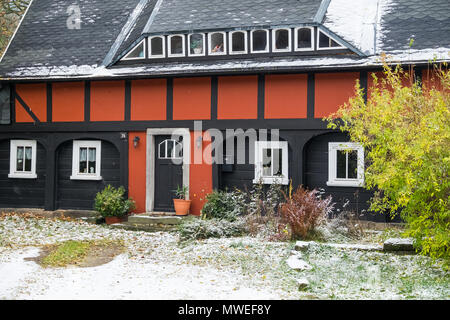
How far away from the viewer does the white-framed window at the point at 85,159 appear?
1436cm

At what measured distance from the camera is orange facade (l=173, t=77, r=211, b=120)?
13.3 metres

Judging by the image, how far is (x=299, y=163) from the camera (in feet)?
41.1

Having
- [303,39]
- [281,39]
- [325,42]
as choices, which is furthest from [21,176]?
[325,42]

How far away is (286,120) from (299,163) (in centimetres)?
107

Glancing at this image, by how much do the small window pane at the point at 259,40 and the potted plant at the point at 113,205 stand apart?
497 centimetres

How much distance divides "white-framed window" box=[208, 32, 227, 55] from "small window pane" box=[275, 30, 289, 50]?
1331mm

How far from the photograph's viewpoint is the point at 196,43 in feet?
44.3

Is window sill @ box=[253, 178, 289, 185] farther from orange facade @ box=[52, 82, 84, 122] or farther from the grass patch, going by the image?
orange facade @ box=[52, 82, 84, 122]

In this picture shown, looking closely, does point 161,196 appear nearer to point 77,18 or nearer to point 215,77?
point 215,77

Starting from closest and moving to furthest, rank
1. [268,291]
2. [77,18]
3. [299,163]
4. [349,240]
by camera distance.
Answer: [268,291]
[349,240]
[299,163]
[77,18]

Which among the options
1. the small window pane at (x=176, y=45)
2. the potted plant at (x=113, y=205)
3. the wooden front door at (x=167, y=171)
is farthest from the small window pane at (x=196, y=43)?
the potted plant at (x=113, y=205)

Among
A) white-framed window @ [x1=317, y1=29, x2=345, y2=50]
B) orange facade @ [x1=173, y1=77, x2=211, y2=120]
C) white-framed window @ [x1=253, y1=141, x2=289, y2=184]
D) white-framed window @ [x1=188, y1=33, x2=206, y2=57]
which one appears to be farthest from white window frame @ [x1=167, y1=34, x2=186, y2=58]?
white-framed window @ [x1=317, y1=29, x2=345, y2=50]
